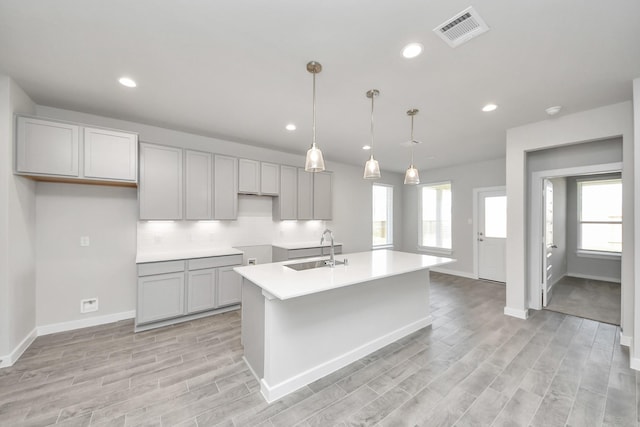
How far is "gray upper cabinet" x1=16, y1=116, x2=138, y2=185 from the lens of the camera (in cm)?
255

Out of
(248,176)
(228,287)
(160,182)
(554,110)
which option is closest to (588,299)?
(554,110)

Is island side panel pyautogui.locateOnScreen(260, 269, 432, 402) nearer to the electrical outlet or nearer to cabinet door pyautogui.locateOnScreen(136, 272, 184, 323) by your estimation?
cabinet door pyautogui.locateOnScreen(136, 272, 184, 323)

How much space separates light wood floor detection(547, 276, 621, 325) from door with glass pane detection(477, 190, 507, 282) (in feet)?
3.30

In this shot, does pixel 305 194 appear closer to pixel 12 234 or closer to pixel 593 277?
pixel 12 234

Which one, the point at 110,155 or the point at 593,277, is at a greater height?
the point at 110,155

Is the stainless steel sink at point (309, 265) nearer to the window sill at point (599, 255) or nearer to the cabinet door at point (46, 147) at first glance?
the cabinet door at point (46, 147)

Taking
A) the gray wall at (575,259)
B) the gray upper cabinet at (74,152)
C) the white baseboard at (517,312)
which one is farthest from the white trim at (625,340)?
the gray upper cabinet at (74,152)

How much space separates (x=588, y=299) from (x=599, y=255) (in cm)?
212

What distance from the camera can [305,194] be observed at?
4.94 m

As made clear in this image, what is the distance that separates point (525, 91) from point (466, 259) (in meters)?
4.32

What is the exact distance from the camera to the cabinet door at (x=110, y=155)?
2867 mm

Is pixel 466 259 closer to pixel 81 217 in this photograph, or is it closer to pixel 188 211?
pixel 188 211

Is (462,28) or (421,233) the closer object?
(462,28)

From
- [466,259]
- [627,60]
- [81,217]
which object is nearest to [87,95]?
[81,217]
